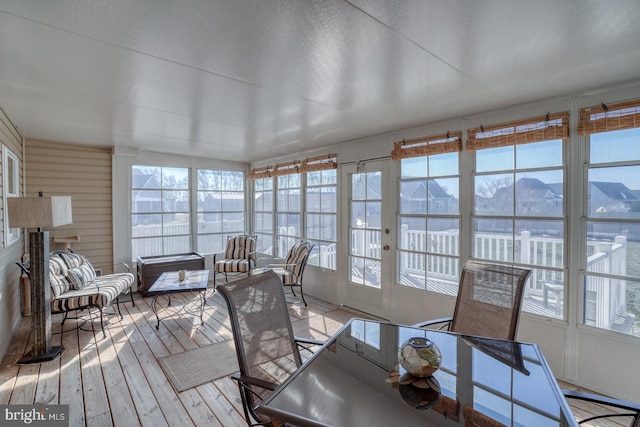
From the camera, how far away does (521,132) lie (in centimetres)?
280

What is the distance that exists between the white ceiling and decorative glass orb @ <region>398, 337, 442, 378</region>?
1565 millimetres

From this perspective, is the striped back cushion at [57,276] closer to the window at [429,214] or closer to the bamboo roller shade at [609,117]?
the window at [429,214]

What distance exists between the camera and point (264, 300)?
5.41ft

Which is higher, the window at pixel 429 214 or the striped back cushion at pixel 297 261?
the window at pixel 429 214

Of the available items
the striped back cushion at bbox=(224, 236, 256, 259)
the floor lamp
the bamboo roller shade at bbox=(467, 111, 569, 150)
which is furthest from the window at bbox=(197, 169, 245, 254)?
the bamboo roller shade at bbox=(467, 111, 569, 150)

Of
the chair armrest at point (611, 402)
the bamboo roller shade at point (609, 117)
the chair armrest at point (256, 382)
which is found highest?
the bamboo roller shade at point (609, 117)

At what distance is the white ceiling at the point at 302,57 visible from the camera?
4.83 feet

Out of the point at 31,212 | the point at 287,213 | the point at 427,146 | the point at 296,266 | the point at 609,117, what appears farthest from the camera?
the point at 287,213

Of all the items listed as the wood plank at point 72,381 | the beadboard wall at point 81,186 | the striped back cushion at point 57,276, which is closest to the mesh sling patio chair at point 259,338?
the wood plank at point 72,381

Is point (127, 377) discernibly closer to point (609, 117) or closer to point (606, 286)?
point (606, 286)

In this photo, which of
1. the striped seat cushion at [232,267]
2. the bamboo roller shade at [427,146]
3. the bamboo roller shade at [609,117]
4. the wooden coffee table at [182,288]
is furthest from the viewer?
the striped seat cushion at [232,267]

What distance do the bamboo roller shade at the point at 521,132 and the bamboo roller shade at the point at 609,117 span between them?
12 centimetres

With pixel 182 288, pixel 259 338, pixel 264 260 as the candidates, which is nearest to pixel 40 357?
pixel 182 288

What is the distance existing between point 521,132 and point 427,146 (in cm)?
93
